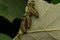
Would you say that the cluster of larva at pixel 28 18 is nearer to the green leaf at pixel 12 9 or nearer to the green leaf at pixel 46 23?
the green leaf at pixel 46 23

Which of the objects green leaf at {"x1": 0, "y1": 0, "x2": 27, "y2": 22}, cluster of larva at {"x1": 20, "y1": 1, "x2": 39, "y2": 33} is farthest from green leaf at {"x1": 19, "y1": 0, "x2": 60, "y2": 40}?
green leaf at {"x1": 0, "y1": 0, "x2": 27, "y2": 22}

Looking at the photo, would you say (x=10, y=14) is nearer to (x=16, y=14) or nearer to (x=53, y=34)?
(x=16, y=14)

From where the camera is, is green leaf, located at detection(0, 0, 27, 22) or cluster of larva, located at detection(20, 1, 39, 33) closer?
cluster of larva, located at detection(20, 1, 39, 33)

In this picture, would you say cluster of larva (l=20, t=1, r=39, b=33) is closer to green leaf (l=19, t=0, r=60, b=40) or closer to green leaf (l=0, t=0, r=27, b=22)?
green leaf (l=19, t=0, r=60, b=40)

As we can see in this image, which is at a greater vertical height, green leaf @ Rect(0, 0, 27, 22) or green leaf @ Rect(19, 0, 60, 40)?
green leaf @ Rect(19, 0, 60, 40)

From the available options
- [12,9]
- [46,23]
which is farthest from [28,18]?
[12,9]

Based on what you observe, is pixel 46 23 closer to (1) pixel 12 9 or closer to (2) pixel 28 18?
(2) pixel 28 18

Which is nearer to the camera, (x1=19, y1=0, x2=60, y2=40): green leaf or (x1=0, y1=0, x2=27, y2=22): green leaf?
(x1=19, y1=0, x2=60, y2=40): green leaf

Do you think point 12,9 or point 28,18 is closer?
point 28,18

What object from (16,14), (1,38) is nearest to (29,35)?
(1,38)
